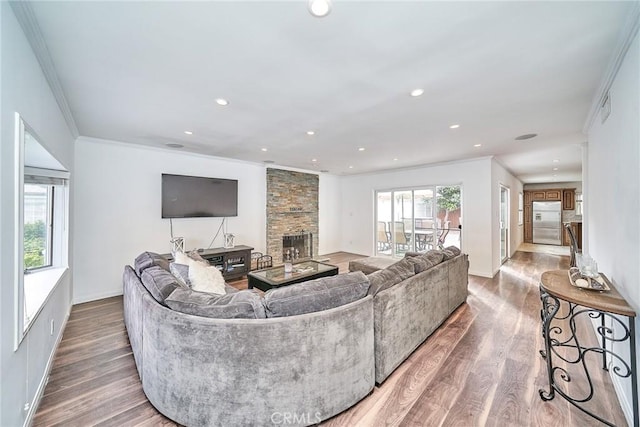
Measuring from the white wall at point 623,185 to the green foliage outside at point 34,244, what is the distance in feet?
16.4

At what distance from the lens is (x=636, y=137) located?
5.09 ft

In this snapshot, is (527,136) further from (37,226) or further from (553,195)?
(553,195)

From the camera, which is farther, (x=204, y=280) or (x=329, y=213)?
(x=329, y=213)

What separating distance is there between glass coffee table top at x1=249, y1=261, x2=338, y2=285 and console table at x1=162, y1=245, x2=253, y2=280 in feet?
3.52

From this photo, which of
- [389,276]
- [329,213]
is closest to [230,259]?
[389,276]

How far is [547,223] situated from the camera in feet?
30.3

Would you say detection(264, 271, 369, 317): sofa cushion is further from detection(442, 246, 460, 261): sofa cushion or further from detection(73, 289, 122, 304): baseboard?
detection(73, 289, 122, 304): baseboard

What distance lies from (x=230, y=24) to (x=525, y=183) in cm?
1155

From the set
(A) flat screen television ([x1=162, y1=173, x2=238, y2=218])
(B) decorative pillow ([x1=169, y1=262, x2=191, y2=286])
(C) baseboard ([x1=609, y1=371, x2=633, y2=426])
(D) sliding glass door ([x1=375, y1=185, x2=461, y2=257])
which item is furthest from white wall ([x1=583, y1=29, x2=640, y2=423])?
(A) flat screen television ([x1=162, y1=173, x2=238, y2=218])

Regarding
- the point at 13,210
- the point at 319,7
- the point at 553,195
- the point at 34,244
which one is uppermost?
the point at 319,7

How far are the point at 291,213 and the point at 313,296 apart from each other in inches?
191

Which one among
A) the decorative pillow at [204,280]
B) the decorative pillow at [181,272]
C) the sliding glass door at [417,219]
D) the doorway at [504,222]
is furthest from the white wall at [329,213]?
the decorative pillow at [181,272]

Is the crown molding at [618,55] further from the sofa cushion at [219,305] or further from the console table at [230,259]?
the console table at [230,259]

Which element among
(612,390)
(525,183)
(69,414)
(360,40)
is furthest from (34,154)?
(525,183)
